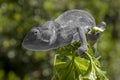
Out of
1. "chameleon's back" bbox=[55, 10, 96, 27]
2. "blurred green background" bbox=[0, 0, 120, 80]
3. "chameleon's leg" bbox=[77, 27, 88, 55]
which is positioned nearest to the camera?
"chameleon's leg" bbox=[77, 27, 88, 55]

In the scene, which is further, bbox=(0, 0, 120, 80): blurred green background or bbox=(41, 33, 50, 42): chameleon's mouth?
bbox=(0, 0, 120, 80): blurred green background

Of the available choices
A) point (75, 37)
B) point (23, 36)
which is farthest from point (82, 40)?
point (23, 36)

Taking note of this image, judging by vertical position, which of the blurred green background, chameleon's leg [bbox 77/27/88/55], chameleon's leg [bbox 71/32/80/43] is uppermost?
chameleon's leg [bbox 77/27/88/55]

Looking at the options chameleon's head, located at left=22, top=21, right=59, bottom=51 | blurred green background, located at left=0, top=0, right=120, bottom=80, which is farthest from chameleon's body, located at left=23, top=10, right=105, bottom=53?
blurred green background, located at left=0, top=0, right=120, bottom=80

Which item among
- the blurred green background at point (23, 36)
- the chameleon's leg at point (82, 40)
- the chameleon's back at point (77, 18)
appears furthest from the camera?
the blurred green background at point (23, 36)

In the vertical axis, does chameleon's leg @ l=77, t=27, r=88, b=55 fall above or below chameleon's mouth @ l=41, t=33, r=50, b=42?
above

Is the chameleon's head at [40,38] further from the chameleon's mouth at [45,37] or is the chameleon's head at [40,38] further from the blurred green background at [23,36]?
the blurred green background at [23,36]

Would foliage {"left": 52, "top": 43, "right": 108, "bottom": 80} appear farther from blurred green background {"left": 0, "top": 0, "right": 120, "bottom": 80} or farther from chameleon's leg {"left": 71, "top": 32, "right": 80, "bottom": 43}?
blurred green background {"left": 0, "top": 0, "right": 120, "bottom": 80}

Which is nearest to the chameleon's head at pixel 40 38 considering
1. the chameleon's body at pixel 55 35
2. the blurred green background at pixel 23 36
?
the chameleon's body at pixel 55 35
